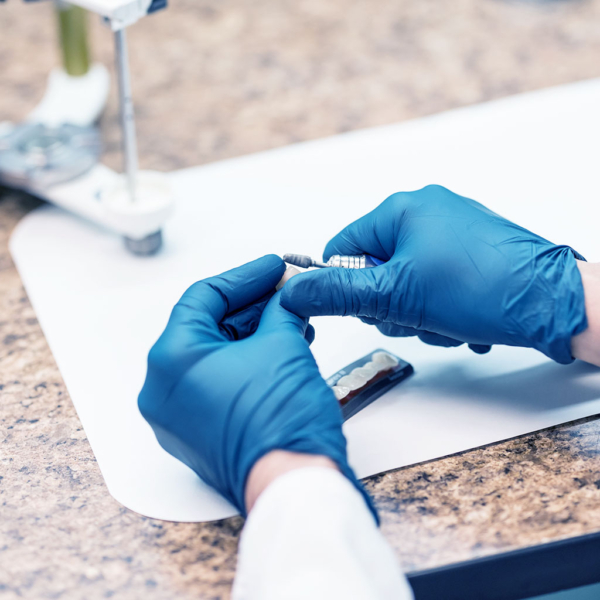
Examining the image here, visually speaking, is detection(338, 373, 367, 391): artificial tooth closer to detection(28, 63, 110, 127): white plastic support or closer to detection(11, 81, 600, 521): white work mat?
detection(11, 81, 600, 521): white work mat

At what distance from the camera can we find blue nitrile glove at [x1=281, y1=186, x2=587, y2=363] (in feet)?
2.46

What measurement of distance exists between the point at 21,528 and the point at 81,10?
85cm

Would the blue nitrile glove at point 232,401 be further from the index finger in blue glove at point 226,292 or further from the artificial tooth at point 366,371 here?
the artificial tooth at point 366,371

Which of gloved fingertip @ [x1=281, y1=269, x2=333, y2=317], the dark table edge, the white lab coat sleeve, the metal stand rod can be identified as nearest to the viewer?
the white lab coat sleeve

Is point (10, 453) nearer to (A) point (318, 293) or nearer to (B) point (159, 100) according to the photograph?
(A) point (318, 293)

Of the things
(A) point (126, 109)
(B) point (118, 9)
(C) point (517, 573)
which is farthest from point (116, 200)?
(C) point (517, 573)

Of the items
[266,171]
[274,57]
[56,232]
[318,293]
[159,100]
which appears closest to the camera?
[318,293]

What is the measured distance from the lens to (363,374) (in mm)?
799

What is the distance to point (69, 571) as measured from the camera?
643 millimetres

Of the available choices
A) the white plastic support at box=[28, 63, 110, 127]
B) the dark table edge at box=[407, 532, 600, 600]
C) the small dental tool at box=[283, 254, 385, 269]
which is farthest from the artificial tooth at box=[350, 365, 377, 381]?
the white plastic support at box=[28, 63, 110, 127]

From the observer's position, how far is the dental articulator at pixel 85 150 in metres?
0.90

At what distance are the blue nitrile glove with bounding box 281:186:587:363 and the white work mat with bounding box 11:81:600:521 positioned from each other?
80 millimetres

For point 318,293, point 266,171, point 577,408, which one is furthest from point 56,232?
Result: point 577,408

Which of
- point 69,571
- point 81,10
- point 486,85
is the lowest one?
point 69,571
